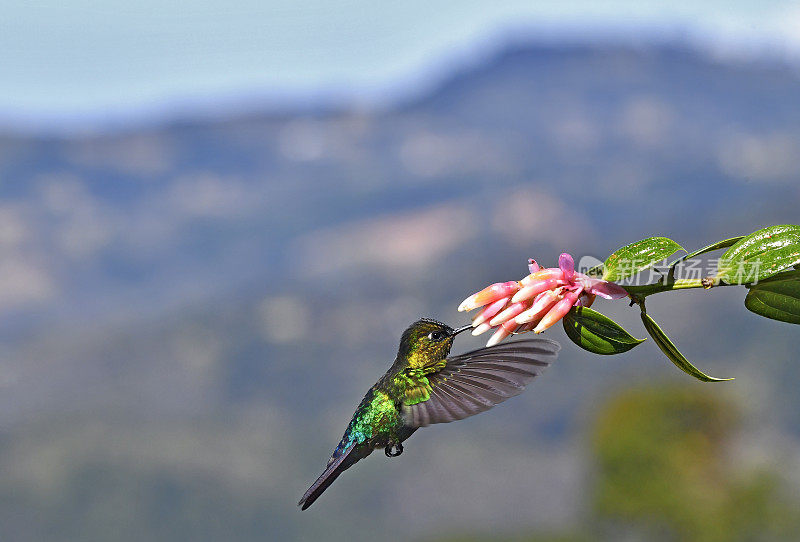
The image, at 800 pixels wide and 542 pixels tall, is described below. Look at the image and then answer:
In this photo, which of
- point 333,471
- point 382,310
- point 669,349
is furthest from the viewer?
point 382,310

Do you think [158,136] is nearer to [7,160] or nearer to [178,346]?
[7,160]

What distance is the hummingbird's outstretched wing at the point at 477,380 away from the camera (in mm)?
1162

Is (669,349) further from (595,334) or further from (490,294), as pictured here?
(490,294)

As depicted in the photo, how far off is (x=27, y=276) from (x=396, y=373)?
513 feet

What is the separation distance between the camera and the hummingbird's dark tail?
1.21 metres

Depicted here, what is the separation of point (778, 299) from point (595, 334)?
251 millimetres

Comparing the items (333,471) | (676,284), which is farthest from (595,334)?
(333,471)

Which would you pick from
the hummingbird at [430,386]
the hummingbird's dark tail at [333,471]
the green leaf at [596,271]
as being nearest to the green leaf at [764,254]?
the green leaf at [596,271]

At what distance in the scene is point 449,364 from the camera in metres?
1.34

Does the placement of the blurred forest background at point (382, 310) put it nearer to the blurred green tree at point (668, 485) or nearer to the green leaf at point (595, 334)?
the blurred green tree at point (668, 485)

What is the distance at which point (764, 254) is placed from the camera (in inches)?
44.2

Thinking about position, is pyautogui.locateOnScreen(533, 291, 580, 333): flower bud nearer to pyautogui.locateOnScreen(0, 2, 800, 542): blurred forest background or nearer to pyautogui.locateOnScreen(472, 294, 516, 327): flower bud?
pyautogui.locateOnScreen(472, 294, 516, 327): flower bud

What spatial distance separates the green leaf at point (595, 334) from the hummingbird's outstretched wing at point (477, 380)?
11cm

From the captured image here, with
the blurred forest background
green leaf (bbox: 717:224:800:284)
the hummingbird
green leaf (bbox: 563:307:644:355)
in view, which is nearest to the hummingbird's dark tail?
the hummingbird
